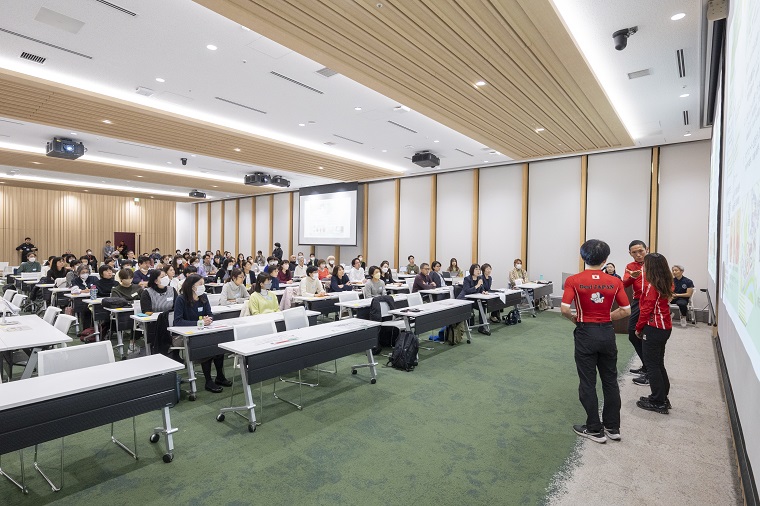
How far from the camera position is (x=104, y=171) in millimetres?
12641

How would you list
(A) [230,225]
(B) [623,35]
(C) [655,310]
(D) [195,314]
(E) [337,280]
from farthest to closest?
(A) [230,225] → (E) [337,280] → (D) [195,314] → (B) [623,35] → (C) [655,310]

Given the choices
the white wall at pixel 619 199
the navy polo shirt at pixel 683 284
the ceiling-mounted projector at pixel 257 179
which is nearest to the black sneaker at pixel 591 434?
the navy polo shirt at pixel 683 284

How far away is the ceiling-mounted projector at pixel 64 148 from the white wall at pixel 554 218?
11114mm

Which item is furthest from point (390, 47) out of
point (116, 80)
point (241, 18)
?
point (116, 80)

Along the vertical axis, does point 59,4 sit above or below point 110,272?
above

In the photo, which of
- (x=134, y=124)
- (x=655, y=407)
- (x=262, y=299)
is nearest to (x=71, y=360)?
(x=262, y=299)

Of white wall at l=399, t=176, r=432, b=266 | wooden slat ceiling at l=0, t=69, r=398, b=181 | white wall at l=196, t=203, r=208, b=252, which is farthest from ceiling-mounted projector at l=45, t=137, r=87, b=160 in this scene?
white wall at l=196, t=203, r=208, b=252

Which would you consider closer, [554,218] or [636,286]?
[636,286]

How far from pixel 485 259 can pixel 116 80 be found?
32.2ft

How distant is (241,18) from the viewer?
385 centimetres

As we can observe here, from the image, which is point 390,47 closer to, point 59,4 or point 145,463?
point 59,4

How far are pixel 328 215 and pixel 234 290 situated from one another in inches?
356

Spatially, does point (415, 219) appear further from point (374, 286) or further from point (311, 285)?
point (311, 285)

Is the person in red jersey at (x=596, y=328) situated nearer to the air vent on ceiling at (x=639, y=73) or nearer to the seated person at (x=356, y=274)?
the air vent on ceiling at (x=639, y=73)
